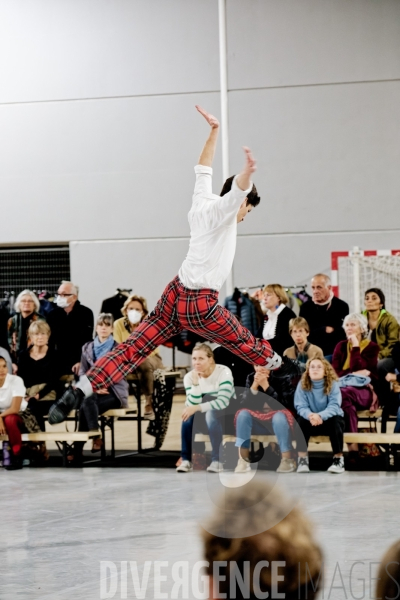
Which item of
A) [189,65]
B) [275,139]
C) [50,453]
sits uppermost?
[189,65]

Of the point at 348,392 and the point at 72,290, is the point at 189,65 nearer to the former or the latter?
the point at 72,290

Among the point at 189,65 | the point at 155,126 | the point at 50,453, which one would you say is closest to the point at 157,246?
the point at 155,126

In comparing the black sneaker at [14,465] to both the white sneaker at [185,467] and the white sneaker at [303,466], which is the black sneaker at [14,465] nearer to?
the white sneaker at [185,467]

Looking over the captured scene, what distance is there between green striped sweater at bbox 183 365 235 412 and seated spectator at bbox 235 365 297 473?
0.55ft

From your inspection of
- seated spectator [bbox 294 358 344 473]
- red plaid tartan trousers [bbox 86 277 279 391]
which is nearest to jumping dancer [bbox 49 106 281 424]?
red plaid tartan trousers [bbox 86 277 279 391]

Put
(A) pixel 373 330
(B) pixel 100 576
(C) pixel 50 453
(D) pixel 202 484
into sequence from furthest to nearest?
(C) pixel 50 453
(A) pixel 373 330
(D) pixel 202 484
(B) pixel 100 576

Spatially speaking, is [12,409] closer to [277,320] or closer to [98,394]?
[98,394]

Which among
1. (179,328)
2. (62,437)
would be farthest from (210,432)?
(179,328)

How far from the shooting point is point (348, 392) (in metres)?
6.52

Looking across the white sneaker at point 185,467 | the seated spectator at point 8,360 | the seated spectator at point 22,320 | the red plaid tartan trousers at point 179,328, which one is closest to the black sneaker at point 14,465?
the seated spectator at point 8,360

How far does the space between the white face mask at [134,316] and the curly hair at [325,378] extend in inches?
72.0

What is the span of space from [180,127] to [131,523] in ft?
25.0

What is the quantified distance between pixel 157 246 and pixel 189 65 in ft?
8.35

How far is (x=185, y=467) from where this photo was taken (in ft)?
Answer: 21.2
